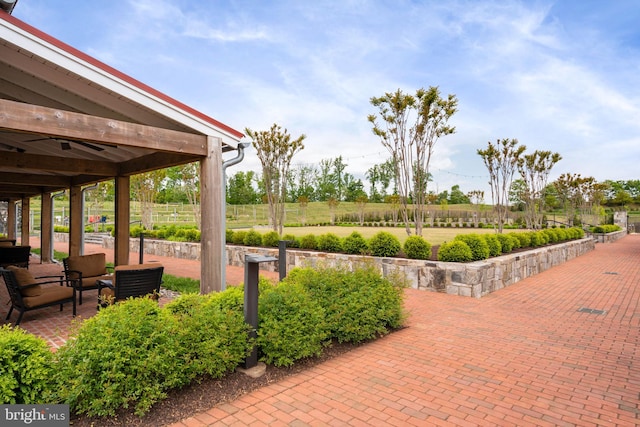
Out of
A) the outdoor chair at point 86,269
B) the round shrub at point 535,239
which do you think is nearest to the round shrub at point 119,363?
the outdoor chair at point 86,269

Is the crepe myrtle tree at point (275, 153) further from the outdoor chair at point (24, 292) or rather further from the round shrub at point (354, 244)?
the outdoor chair at point (24, 292)

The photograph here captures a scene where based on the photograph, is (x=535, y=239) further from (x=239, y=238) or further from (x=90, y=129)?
(x=90, y=129)

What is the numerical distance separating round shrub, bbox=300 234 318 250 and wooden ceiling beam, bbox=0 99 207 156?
532 cm

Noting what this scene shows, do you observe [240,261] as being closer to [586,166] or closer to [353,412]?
[353,412]

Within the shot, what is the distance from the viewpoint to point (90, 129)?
3.86 meters

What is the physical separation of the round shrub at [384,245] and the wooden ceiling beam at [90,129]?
15.6ft

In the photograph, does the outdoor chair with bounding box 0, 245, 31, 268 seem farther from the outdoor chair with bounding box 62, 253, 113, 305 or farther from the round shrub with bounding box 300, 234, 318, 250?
the round shrub with bounding box 300, 234, 318, 250

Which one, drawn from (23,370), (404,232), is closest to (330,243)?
(23,370)

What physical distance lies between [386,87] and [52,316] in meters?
9.63

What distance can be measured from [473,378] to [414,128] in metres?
8.61

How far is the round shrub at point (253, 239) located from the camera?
11.0m

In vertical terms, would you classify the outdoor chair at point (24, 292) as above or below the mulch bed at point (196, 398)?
above

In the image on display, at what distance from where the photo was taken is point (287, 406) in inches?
106

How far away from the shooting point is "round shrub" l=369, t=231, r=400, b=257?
819 centimetres
